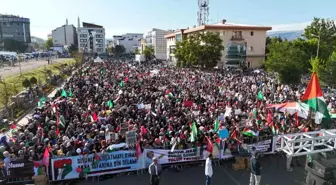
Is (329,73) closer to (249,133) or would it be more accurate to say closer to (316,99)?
(316,99)

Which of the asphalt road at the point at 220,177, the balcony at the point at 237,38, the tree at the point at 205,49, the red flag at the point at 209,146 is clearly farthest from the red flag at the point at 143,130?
the balcony at the point at 237,38

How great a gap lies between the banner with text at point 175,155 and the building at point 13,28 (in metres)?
142

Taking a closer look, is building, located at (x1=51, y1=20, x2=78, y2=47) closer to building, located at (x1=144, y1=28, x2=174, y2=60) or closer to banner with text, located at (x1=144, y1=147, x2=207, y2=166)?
building, located at (x1=144, y1=28, x2=174, y2=60)

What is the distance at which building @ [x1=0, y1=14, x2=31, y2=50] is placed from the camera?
13425cm

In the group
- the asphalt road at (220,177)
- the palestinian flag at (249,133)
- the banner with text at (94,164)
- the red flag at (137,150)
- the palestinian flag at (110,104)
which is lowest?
the asphalt road at (220,177)

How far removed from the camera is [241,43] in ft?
178

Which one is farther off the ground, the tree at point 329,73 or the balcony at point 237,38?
the balcony at point 237,38

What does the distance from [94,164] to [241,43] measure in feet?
159

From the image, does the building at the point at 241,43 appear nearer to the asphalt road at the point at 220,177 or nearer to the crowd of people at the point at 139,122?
the crowd of people at the point at 139,122

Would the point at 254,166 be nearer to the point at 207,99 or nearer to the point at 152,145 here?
the point at 152,145

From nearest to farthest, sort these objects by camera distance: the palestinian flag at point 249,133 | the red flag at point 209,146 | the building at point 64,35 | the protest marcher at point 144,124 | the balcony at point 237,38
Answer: the protest marcher at point 144,124 < the red flag at point 209,146 < the palestinian flag at point 249,133 < the balcony at point 237,38 < the building at point 64,35

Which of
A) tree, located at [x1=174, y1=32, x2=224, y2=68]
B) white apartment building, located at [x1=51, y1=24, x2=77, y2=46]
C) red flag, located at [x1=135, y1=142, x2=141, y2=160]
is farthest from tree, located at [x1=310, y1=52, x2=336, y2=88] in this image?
white apartment building, located at [x1=51, y1=24, x2=77, y2=46]

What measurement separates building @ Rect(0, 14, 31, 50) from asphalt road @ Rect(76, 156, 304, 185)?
142 meters

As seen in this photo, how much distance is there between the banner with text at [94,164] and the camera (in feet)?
31.8
